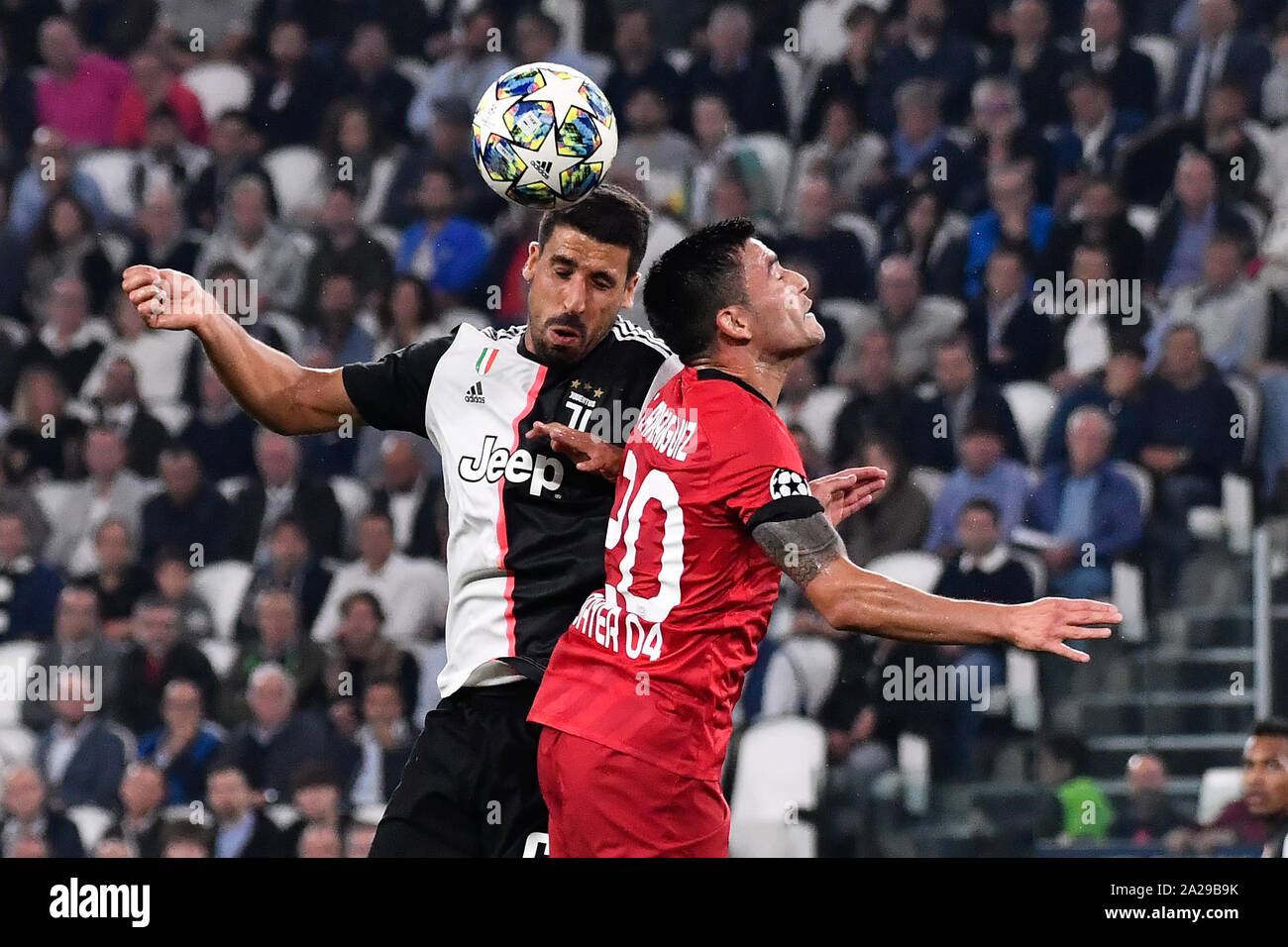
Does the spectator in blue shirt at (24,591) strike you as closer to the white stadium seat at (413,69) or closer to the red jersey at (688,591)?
the white stadium seat at (413,69)

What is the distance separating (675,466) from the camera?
13.2 feet

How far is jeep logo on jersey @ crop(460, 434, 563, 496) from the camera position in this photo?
180 inches

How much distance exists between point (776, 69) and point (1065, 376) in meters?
2.59

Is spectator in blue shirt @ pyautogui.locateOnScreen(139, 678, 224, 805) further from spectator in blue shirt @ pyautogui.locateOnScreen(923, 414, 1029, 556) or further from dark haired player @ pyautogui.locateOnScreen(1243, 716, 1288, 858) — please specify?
dark haired player @ pyautogui.locateOnScreen(1243, 716, 1288, 858)

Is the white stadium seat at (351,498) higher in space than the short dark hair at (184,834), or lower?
higher

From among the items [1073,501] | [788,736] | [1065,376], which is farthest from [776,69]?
[788,736]

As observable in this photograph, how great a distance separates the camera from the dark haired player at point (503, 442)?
4.43 metres

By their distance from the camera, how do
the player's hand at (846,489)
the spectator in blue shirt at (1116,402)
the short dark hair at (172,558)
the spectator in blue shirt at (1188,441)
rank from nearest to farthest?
the player's hand at (846,489)
the spectator in blue shirt at (1188,441)
the spectator in blue shirt at (1116,402)
the short dark hair at (172,558)

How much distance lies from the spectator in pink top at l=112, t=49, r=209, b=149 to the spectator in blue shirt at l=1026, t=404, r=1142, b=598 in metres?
5.33

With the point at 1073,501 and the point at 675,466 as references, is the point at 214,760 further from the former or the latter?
the point at 675,466

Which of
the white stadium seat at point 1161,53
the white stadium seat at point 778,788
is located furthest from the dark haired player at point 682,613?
the white stadium seat at point 1161,53

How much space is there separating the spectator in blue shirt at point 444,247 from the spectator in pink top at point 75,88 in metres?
2.16

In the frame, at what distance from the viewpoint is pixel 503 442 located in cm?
463

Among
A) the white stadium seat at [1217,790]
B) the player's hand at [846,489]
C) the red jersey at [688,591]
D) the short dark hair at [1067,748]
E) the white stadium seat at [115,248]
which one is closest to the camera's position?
the red jersey at [688,591]
